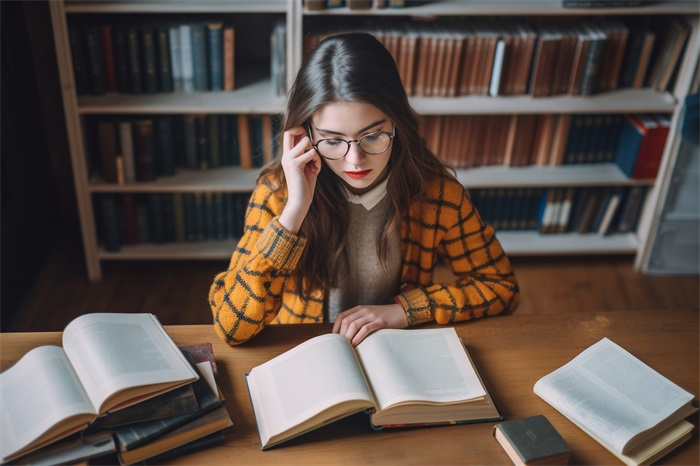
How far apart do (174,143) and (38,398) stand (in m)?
1.62

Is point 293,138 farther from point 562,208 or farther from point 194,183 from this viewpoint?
point 562,208

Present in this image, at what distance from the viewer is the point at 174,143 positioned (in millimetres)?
2598

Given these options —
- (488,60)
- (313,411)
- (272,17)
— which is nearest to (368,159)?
(313,411)

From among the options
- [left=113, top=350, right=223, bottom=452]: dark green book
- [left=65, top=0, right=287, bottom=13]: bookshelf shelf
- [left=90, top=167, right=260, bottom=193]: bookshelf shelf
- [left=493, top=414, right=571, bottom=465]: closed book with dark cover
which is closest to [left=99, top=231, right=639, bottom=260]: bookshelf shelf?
[left=90, top=167, right=260, bottom=193]: bookshelf shelf

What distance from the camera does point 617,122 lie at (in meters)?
2.70

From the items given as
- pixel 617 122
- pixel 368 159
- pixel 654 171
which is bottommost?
pixel 654 171

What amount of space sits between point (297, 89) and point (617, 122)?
1.73m

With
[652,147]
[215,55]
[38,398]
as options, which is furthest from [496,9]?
[38,398]

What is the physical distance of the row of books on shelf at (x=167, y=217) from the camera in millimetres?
2656

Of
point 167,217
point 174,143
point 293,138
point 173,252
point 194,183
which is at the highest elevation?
point 293,138

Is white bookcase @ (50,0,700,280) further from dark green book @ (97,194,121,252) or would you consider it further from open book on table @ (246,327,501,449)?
open book on table @ (246,327,501,449)

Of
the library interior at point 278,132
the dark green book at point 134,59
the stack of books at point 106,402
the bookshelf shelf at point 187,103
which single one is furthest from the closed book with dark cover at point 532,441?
the dark green book at point 134,59

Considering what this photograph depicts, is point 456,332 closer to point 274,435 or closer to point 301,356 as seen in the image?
point 301,356

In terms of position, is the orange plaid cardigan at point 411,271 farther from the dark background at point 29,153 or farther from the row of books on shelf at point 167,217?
the dark background at point 29,153
